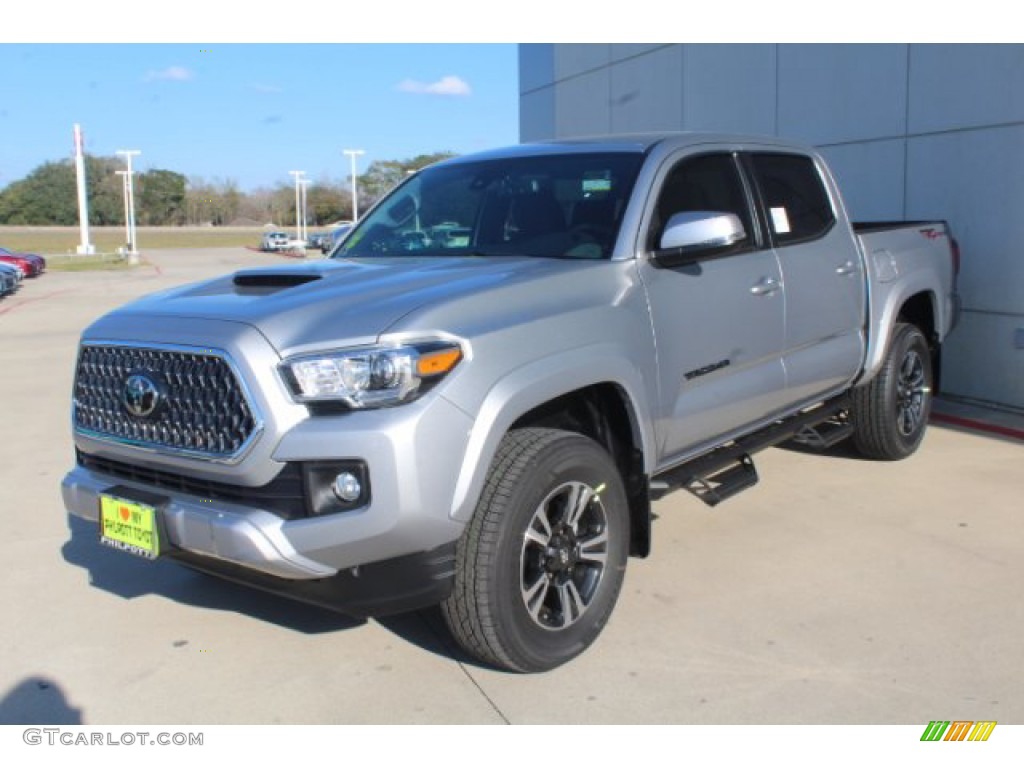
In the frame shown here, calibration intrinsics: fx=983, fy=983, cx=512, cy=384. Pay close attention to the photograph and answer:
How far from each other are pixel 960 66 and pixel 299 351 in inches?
269

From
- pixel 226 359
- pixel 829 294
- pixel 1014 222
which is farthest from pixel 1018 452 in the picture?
pixel 226 359

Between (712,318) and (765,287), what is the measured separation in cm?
52

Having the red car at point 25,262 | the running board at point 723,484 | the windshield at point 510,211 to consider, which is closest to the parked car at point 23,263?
the red car at point 25,262

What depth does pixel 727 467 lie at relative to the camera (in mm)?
4797

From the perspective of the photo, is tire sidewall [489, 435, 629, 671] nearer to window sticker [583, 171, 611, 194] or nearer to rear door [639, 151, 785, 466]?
rear door [639, 151, 785, 466]

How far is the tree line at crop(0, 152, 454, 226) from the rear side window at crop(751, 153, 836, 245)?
95.3m

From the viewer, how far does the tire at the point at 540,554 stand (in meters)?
3.23

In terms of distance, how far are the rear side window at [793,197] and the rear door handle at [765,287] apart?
0.31 metres

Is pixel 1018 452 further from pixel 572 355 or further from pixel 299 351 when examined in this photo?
pixel 299 351

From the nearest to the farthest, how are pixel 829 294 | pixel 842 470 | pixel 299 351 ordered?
1. pixel 299 351
2. pixel 829 294
3. pixel 842 470

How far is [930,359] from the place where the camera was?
6.55m

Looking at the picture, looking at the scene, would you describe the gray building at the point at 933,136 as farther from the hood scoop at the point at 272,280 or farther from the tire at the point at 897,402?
the hood scoop at the point at 272,280
